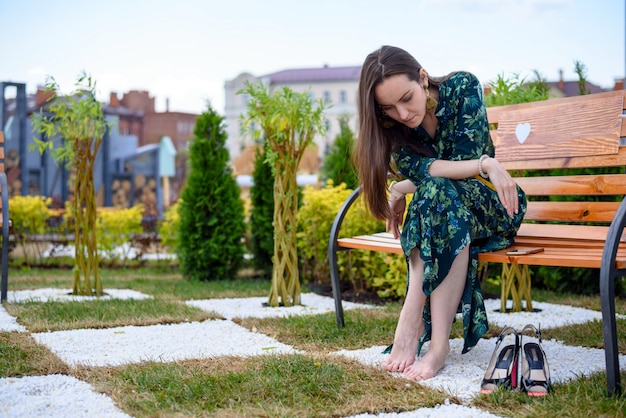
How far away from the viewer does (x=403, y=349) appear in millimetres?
2672

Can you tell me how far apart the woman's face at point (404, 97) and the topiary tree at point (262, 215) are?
3739 mm

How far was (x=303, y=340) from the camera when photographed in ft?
10.7

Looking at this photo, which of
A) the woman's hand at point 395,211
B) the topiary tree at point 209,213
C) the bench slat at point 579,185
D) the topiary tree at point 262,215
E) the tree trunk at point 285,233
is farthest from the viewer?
the topiary tree at point 262,215

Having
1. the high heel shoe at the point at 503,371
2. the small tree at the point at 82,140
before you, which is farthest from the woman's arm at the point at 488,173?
the small tree at the point at 82,140

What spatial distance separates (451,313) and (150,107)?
42146mm

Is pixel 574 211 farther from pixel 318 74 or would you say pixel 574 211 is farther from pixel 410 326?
pixel 318 74

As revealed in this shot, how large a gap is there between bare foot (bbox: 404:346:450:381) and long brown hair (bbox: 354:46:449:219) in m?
0.66

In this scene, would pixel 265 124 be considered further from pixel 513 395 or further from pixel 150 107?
pixel 150 107

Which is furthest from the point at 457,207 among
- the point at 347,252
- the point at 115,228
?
the point at 115,228

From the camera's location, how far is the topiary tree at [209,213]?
20.3ft

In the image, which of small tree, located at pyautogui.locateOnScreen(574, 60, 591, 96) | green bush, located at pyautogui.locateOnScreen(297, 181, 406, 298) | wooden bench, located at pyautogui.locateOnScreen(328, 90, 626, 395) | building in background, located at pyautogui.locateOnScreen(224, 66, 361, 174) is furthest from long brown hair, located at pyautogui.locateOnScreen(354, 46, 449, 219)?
building in background, located at pyautogui.locateOnScreen(224, 66, 361, 174)

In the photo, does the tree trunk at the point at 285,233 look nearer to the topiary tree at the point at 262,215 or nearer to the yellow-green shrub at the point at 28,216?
the topiary tree at the point at 262,215

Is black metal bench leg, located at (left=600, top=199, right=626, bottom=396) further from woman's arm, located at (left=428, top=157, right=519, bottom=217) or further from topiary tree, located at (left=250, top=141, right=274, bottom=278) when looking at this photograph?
topiary tree, located at (left=250, top=141, right=274, bottom=278)

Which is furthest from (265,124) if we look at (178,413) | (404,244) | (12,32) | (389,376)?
(12,32)
